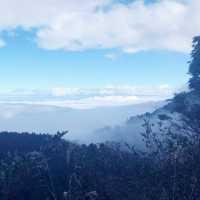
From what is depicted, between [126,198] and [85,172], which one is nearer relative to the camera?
[126,198]

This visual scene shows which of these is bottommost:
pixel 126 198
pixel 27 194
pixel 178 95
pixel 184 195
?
pixel 27 194

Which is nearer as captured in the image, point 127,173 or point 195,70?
point 127,173

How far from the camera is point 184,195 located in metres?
14.7

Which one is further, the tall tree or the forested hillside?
the tall tree

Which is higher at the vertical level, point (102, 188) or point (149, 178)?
point (149, 178)

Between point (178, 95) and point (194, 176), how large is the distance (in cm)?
5952

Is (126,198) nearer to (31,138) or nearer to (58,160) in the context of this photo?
(58,160)

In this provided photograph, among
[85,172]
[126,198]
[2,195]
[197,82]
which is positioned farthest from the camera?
[197,82]

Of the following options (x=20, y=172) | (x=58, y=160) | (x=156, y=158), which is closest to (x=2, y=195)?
(x=20, y=172)

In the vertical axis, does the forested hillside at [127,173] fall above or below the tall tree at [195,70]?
below

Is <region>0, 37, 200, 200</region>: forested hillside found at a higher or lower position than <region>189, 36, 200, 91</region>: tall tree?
lower

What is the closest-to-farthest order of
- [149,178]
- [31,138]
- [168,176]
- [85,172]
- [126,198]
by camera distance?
[168,176] < [149,178] < [126,198] < [85,172] < [31,138]

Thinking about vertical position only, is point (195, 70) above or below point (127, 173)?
above

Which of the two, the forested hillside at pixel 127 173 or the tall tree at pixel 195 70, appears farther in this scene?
the tall tree at pixel 195 70
